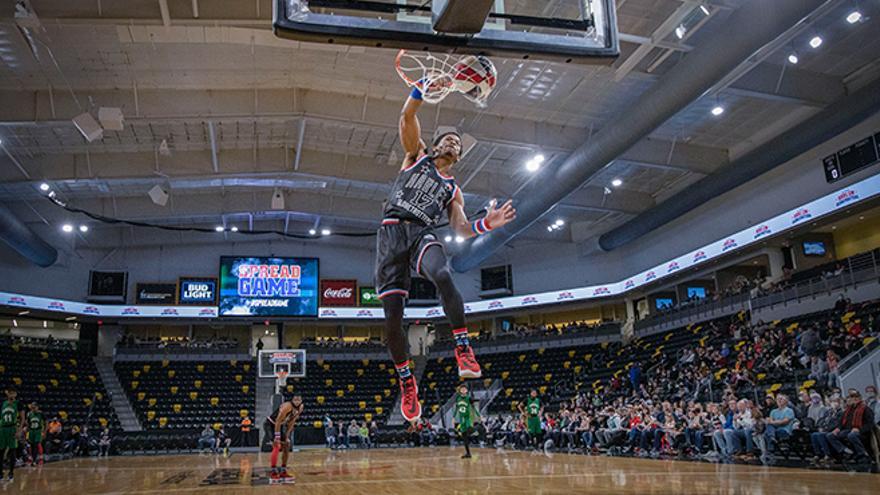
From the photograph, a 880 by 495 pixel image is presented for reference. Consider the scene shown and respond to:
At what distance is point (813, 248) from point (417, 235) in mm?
23106

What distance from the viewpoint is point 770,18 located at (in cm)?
1209

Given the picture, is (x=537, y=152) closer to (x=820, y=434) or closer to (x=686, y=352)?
(x=686, y=352)

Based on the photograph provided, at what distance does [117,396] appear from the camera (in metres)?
28.9

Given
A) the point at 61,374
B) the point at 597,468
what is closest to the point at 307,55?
the point at 597,468

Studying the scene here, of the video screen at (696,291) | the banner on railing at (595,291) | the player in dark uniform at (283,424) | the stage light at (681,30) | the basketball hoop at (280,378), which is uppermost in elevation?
the stage light at (681,30)

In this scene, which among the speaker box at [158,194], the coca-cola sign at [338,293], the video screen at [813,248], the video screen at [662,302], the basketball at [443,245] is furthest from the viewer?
the coca-cola sign at [338,293]

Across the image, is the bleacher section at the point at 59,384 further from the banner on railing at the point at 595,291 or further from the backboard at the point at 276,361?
the backboard at the point at 276,361

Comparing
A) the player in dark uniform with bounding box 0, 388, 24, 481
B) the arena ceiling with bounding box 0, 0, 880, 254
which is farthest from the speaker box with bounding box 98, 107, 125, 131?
the player in dark uniform with bounding box 0, 388, 24, 481

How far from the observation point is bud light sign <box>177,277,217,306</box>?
103 ft

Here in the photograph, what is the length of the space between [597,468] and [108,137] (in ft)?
58.1

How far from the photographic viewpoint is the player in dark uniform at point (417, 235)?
12.8 ft

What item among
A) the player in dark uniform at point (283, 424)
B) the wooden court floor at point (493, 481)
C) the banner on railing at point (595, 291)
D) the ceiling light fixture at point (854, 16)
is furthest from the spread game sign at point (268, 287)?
the ceiling light fixture at point (854, 16)

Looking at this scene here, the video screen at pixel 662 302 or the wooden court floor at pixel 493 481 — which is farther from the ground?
the video screen at pixel 662 302

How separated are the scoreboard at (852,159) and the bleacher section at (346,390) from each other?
19125 mm
